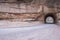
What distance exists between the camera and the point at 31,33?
7.86 ft

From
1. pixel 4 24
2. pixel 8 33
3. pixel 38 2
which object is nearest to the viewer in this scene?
pixel 8 33

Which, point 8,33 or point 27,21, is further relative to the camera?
point 27,21

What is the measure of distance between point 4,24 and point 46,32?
951 millimetres

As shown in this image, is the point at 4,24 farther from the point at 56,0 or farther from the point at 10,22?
the point at 56,0

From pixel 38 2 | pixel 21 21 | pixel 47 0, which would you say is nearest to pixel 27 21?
pixel 21 21

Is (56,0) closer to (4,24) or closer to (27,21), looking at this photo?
(27,21)

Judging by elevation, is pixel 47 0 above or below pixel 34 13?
above

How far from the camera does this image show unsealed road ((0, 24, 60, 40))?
7.30 ft

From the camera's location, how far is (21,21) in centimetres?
280

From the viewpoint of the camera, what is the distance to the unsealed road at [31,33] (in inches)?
87.7

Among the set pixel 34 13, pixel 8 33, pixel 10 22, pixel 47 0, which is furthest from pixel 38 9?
pixel 8 33

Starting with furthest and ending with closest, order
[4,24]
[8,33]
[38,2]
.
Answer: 1. [38,2]
2. [4,24]
3. [8,33]

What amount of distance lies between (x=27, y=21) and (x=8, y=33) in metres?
0.63

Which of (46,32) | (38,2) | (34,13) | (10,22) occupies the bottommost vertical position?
(46,32)
